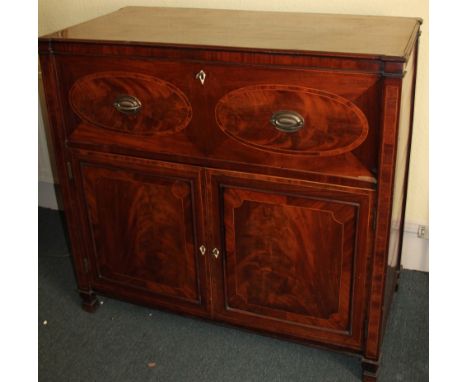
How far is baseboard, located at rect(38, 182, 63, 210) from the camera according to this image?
2.60 m

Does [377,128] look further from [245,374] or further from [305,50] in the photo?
[245,374]

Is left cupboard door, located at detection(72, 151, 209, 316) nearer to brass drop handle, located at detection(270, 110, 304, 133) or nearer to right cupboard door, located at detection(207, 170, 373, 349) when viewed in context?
right cupboard door, located at detection(207, 170, 373, 349)

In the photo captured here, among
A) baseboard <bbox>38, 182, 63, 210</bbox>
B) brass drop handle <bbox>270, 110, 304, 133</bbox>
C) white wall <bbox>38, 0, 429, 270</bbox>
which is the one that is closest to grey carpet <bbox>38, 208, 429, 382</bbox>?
white wall <bbox>38, 0, 429, 270</bbox>

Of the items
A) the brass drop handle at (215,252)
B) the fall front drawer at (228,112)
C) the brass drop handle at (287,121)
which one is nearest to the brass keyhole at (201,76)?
the fall front drawer at (228,112)

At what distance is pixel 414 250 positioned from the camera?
6.86ft

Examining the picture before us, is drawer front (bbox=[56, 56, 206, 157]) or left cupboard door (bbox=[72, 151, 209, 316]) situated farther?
left cupboard door (bbox=[72, 151, 209, 316])

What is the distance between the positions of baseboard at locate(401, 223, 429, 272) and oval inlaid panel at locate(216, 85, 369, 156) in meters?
0.80

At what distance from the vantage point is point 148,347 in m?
1.85

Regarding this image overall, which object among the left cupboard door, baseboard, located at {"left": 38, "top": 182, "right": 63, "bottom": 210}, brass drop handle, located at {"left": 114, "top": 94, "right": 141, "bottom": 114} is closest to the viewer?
brass drop handle, located at {"left": 114, "top": 94, "right": 141, "bottom": 114}

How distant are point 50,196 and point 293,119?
1578mm

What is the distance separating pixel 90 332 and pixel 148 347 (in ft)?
0.70

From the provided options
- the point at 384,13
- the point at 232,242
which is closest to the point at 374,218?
the point at 232,242

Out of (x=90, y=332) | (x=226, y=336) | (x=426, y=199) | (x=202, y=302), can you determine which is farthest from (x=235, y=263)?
(x=426, y=199)

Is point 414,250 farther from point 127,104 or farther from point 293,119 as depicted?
point 127,104
